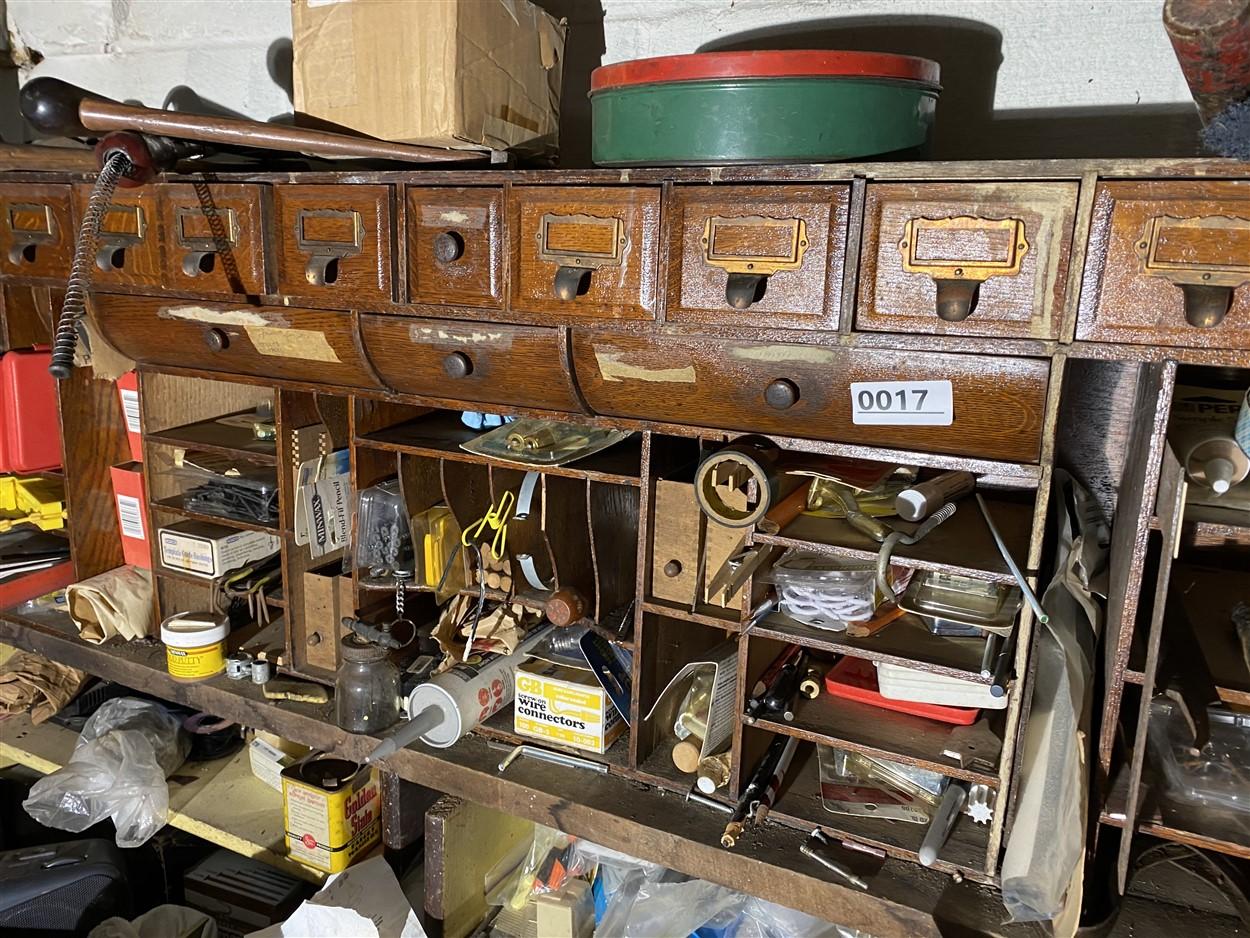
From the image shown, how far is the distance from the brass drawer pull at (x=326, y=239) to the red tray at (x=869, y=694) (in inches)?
37.2

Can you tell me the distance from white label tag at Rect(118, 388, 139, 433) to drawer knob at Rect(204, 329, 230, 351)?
452mm

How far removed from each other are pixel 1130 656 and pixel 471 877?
3.53 feet

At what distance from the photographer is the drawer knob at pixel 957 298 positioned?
3.36 ft

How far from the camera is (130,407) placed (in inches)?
75.9

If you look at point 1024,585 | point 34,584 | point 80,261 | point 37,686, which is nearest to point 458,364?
point 80,261

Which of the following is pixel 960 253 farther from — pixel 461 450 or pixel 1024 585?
pixel 461 450

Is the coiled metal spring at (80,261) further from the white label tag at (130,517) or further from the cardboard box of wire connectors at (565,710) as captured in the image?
the cardboard box of wire connectors at (565,710)

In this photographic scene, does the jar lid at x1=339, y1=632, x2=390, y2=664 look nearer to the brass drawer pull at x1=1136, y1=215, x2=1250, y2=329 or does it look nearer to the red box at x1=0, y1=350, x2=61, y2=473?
the red box at x1=0, y1=350, x2=61, y2=473

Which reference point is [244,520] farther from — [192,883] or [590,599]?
[192,883]

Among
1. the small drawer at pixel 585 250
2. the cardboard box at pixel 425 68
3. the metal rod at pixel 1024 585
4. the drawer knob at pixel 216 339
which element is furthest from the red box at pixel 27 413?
the metal rod at pixel 1024 585

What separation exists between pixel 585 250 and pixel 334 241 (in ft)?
1.38

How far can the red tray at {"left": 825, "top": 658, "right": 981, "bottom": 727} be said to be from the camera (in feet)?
4.20

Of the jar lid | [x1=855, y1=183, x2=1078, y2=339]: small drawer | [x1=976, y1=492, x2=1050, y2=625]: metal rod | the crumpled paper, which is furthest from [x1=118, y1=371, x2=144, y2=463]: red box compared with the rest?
[x1=976, y1=492, x2=1050, y2=625]: metal rod

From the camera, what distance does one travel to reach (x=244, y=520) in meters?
1.73
